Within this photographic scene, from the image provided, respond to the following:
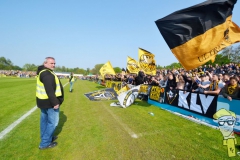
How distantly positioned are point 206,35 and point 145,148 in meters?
4.15

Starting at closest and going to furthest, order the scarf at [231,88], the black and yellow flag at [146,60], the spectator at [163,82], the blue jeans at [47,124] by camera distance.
Answer: 1. the blue jeans at [47,124]
2. the scarf at [231,88]
3. the spectator at [163,82]
4. the black and yellow flag at [146,60]

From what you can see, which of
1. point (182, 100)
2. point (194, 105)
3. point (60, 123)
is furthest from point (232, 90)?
point (60, 123)

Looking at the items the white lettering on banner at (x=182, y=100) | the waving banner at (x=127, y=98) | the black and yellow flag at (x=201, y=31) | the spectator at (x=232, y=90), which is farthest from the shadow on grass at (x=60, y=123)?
the spectator at (x=232, y=90)

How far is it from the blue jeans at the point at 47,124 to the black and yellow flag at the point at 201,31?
4425 millimetres

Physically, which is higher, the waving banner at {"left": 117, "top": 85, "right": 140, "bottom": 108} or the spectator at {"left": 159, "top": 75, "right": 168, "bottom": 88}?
the spectator at {"left": 159, "top": 75, "right": 168, "bottom": 88}

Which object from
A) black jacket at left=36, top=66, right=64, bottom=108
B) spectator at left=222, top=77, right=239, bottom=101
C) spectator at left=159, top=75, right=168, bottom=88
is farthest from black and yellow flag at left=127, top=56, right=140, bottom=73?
black jacket at left=36, top=66, right=64, bottom=108

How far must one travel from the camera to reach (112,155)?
3.53 m

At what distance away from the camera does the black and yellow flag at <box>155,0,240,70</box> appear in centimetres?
488

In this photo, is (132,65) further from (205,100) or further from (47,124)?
(47,124)

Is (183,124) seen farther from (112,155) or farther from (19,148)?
(19,148)

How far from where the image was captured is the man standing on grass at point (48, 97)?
12.1 feet

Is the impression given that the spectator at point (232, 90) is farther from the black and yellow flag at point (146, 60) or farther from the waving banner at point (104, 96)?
the waving banner at point (104, 96)

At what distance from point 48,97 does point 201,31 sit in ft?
17.0

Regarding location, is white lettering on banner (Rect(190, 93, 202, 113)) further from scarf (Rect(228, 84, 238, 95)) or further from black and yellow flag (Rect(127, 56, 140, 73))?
black and yellow flag (Rect(127, 56, 140, 73))
